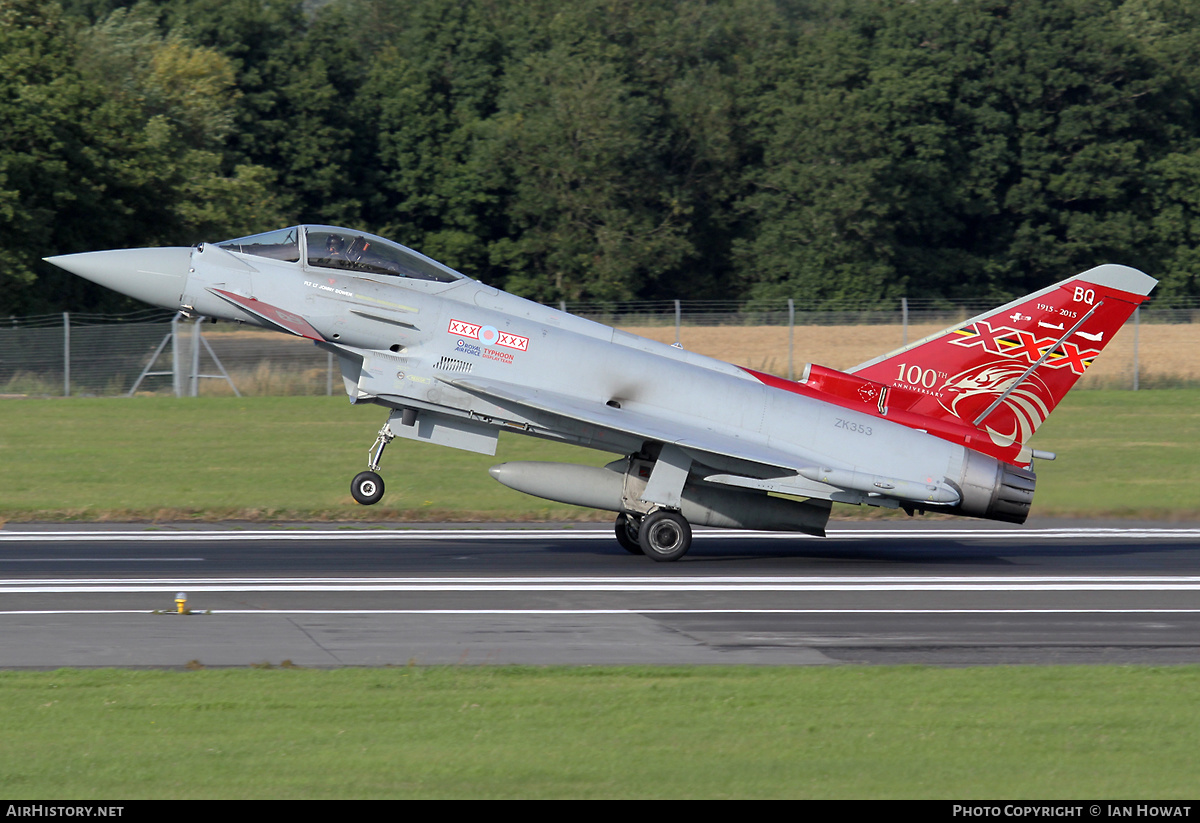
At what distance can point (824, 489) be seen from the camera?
51.4 feet

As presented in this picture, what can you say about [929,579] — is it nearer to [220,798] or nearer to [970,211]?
[220,798]

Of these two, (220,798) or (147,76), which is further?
(147,76)

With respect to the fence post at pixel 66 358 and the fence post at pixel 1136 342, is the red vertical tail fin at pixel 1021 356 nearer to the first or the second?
the fence post at pixel 1136 342

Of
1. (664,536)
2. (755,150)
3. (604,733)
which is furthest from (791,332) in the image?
(604,733)

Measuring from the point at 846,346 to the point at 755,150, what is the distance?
26.5 meters

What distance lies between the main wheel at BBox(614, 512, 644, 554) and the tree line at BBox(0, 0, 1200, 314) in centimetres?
3791

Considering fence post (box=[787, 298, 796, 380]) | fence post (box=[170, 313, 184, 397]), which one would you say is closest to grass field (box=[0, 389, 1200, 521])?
A: fence post (box=[170, 313, 184, 397])

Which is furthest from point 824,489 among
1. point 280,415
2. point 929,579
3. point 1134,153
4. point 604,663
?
point 1134,153

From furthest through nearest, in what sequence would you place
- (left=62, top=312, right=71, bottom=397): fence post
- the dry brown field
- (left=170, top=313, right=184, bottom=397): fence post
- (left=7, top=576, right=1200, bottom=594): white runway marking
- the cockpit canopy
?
the dry brown field < (left=170, top=313, right=184, bottom=397): fence post < (left=62, top=312, right=71, bottom=397): fence post < the cockpit canopy < (left=7, top=576, right=1200, bottom=594): white runway marking

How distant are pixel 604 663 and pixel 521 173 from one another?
5031cm

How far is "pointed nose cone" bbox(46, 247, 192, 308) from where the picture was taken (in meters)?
15.1

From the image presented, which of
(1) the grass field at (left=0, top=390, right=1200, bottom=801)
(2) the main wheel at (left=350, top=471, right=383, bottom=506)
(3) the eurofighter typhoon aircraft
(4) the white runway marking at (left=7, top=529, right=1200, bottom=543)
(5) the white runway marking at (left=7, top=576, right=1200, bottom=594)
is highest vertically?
(3) the eurofighter typhoon aircraft

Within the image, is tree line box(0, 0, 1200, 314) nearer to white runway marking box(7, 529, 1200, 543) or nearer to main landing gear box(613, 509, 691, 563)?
A: white runway marking box(7, 529, 1200, 543)

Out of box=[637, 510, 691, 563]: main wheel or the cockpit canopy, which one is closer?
the cockpit canopy
